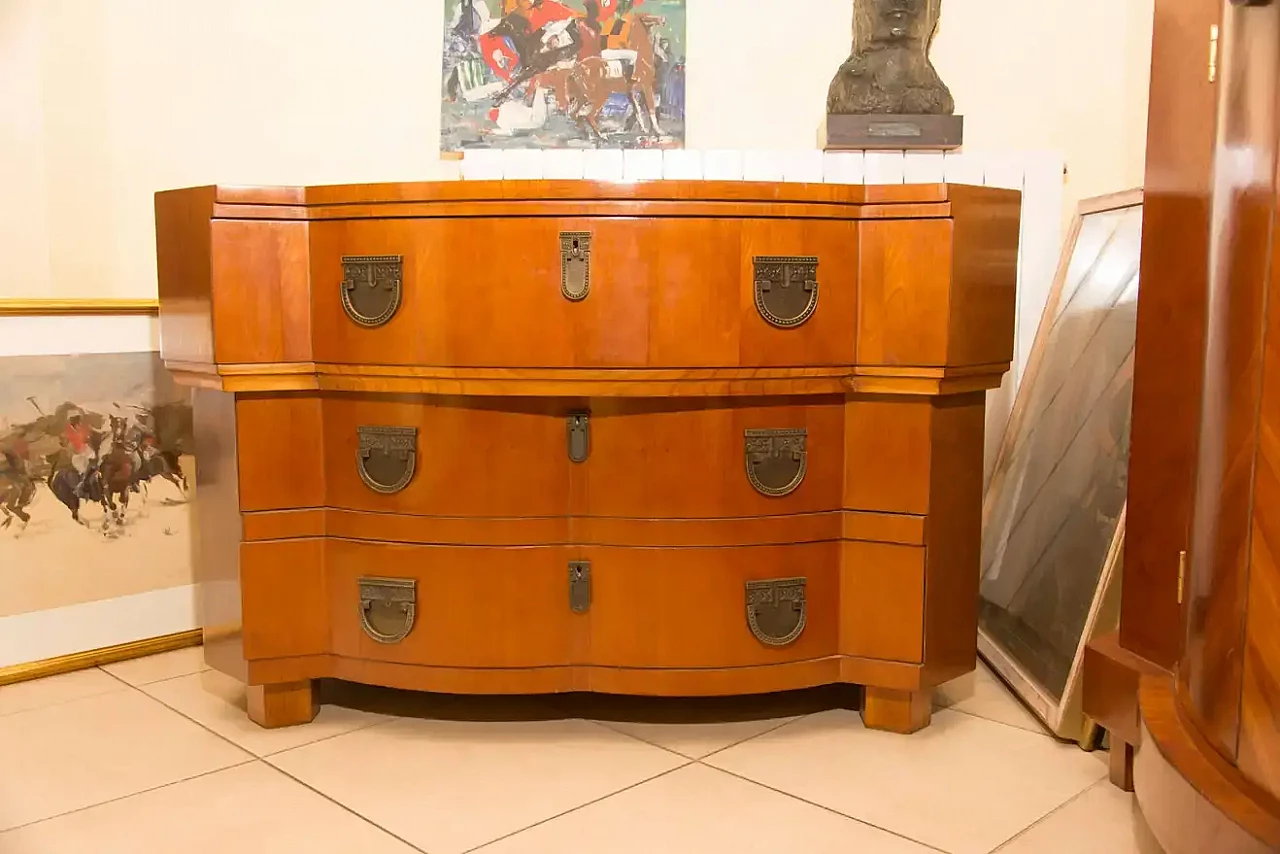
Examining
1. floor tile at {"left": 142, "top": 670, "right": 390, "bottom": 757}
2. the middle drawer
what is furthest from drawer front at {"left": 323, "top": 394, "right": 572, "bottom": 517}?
floor tile at {"left": 142, "top": 670, "right": 390, "bottom": 757}

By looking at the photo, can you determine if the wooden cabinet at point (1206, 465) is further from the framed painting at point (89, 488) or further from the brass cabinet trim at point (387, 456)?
the framed painting at point (89, 488)

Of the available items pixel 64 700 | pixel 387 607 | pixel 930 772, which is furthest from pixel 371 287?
pixel 930 772

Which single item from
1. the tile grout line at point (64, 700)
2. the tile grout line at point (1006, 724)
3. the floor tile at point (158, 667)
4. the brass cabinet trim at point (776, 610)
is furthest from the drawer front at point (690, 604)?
the tile grout line at point (64, 700)

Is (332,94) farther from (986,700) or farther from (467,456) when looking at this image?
(986,700)

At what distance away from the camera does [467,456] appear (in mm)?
1678

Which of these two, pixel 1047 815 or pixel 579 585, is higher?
pixel 579 585

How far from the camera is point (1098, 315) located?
209cm

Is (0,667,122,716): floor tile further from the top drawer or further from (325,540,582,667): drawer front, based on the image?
the top drawer

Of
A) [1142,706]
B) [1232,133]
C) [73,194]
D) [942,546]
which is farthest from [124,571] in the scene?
[1232,133]

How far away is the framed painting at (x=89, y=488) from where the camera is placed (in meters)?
2.03

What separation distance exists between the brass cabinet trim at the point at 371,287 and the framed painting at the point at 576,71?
81 centimetres

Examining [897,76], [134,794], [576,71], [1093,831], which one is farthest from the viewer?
[576,71]

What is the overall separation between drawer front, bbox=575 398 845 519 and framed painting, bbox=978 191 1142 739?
544 millimetres

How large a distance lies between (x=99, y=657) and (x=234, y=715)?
1.49 ft
